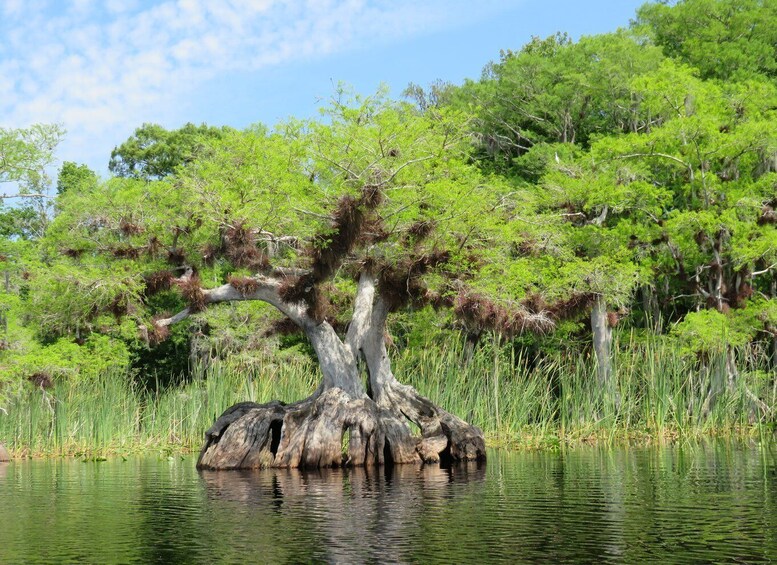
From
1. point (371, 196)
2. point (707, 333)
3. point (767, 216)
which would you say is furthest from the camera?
point (767, 216)

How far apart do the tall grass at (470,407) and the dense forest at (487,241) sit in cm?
15

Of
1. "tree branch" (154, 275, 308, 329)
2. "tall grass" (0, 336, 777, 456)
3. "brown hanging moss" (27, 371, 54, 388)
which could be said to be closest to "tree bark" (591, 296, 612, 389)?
"tall grass" (0, 336, 777, 456)

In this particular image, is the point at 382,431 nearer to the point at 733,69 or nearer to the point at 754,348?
the point at 754,348

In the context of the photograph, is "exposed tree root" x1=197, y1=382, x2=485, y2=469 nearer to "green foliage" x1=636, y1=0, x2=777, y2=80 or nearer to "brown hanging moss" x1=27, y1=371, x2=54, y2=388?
"brown hanging moss" x1=27, y1=371, x2=54, y2=388

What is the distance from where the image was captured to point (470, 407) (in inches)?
791

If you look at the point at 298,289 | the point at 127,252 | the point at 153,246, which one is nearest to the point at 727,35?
the point at 298,289

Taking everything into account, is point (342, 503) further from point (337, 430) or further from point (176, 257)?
point (176, 257)

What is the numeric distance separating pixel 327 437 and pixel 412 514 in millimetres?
6825

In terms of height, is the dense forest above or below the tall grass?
above

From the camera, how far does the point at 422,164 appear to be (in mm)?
18281

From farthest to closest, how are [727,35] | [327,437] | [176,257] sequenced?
1. [727,35]
2. [176,257]
3. [327,437]

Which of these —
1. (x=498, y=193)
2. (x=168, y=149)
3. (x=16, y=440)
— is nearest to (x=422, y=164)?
(x=498, y=193)

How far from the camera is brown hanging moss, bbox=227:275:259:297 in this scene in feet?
57.4

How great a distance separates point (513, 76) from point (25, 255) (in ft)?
63.0
